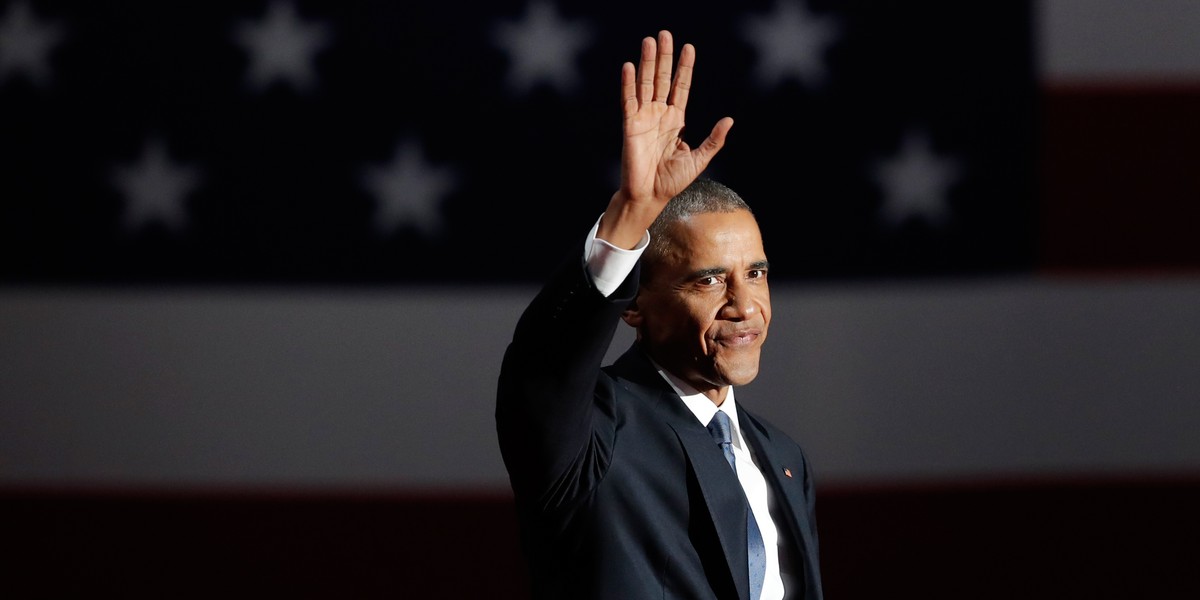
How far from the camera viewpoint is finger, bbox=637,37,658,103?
1094 millimetres

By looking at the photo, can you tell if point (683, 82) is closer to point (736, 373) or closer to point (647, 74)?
point (647, 74)

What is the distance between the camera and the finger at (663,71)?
1.10 m

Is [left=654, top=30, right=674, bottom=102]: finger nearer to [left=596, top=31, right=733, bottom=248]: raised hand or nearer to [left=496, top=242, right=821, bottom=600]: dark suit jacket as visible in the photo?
[left=596, top=31, right=733, bottom=248]: raised hand

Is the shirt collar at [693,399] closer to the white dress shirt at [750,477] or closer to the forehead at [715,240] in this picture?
the white dress shirt at [750,477]

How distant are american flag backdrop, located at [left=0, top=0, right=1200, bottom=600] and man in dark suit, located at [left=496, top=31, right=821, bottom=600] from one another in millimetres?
1266

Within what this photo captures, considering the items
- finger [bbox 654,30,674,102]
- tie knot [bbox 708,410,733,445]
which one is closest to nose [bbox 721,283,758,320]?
tie knot [bbox 708,410,733,445]

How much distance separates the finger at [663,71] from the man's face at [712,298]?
0.52 ft

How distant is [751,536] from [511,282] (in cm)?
142

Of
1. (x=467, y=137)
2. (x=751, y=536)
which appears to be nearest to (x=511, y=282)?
(x=467, y=137)

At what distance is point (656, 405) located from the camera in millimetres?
1212

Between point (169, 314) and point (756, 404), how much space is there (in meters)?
1.20

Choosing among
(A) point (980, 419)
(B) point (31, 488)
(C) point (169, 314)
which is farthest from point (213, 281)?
(A) point (980, 419)

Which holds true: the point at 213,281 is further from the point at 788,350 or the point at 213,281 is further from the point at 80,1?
the point at 788,350

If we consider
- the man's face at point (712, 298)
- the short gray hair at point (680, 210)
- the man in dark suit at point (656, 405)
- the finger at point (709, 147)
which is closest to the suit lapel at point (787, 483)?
the man in dark suit at point (656, 405)
